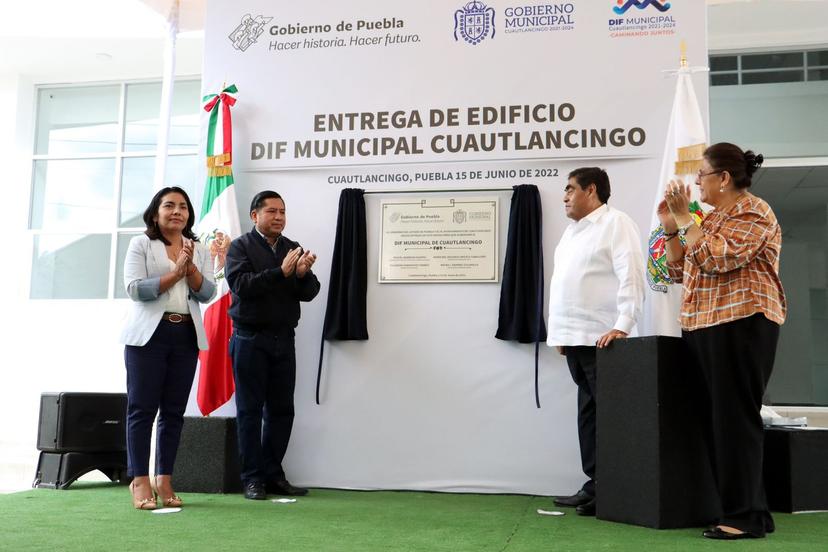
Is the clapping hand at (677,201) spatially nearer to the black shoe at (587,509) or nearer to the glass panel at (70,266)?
the black shoe at (587,509)

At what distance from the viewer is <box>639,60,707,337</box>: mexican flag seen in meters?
3.86

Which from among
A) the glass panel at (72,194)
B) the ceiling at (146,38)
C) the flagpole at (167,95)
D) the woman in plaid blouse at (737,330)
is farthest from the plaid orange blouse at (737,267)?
the glass panel at (72,194)

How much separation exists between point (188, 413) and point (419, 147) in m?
1.91

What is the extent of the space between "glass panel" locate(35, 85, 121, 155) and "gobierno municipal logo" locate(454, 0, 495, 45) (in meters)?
4.83

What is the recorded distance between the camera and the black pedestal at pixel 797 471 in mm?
3615

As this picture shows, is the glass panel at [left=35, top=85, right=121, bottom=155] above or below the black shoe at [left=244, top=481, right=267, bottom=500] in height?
above

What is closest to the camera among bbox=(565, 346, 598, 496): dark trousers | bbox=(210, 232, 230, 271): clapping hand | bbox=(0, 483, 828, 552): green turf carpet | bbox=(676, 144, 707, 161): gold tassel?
bbox=(0, 483, 828, 552): green turf carpet

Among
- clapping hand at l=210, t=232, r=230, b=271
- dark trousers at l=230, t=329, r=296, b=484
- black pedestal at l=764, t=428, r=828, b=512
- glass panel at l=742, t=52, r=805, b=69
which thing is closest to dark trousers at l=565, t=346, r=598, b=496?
black pedestal at l=764, t=428, r=828, b=512

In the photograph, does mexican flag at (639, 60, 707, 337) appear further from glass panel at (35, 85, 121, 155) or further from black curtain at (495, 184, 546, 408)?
glass panel at (35, 85, 121, 155)

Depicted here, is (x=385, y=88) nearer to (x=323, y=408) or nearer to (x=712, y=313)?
(x=323, y=408)

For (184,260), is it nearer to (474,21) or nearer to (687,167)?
(474,21)

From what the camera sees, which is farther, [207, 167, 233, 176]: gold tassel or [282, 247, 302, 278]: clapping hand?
[207, 167, 233, 176]: gold tassel

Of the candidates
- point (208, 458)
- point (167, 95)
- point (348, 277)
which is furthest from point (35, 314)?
point (348, 277)

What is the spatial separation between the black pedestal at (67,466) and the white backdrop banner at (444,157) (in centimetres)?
72
